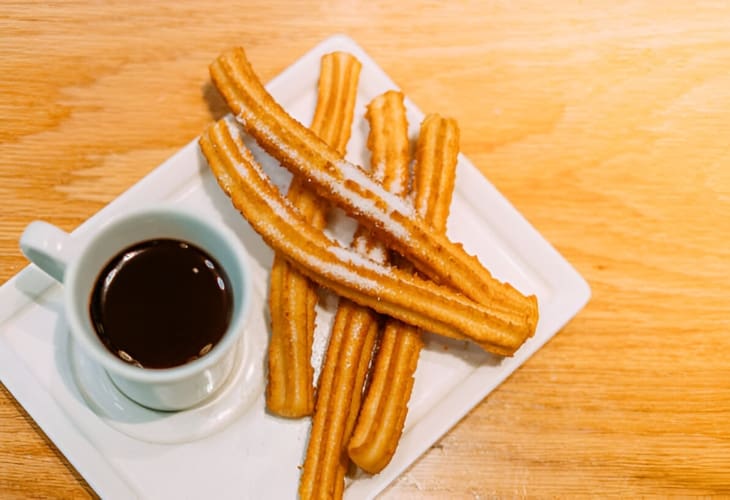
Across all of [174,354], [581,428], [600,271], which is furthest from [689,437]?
[174,354]

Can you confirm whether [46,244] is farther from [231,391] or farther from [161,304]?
[231,391]

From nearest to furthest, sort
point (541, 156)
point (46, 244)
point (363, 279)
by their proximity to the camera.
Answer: point (46, 244) < point (363, 279) < point (541, 156)

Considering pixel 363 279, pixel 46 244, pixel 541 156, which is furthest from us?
pixel 541 156

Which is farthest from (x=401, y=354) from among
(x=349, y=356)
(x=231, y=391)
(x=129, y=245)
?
(x=129, y=245)

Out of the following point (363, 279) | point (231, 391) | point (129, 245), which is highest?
point (129, 245)

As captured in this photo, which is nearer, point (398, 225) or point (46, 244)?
point (46, 244)

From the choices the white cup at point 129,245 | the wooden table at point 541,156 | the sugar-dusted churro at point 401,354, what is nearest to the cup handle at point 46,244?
the white cup at point 129,245

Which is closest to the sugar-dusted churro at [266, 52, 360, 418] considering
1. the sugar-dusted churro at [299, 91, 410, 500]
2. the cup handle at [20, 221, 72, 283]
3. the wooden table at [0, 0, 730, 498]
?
the sugar-dusted churro at [299, 91, 410, 500]

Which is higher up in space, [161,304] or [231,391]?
[161,304]
